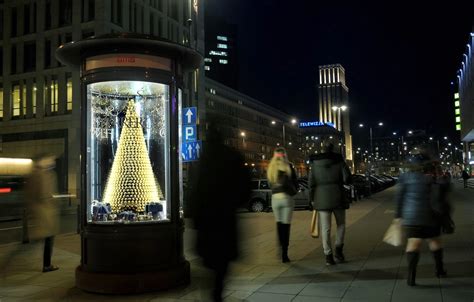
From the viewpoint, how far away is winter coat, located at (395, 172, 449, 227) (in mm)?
6113

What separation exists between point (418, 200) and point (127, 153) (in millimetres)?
4103

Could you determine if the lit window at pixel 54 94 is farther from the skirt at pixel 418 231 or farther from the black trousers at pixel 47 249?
the skirt at pixel 418 231

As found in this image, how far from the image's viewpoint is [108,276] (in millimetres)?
6258

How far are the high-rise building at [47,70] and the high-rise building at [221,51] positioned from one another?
101097 millimetres

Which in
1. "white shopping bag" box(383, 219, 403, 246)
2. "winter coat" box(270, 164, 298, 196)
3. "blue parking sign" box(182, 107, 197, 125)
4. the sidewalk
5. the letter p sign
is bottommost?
the sidewalk

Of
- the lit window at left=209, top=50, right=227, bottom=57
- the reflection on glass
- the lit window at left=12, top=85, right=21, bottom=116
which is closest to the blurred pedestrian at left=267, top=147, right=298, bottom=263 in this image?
the reflection on glass

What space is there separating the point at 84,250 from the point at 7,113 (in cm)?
4491

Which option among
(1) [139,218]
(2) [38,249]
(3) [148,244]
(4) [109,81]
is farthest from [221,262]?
(2) [38,249]

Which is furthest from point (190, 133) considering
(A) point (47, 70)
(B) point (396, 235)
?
(A) point (47, 70)

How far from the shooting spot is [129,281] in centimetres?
620

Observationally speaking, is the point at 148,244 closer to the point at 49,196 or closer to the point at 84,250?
the point at 84,250

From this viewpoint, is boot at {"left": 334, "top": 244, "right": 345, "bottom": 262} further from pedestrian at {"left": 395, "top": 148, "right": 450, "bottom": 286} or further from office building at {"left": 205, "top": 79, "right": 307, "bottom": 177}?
office building at {"left": 205, "top": 79, "right": 307, "bottom": 177}

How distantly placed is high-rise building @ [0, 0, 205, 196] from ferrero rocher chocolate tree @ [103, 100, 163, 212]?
115ft

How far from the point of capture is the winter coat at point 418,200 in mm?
6113
